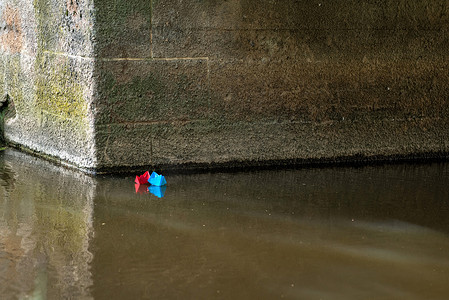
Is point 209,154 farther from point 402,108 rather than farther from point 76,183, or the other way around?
point 402,108

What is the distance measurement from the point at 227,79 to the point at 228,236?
191cm

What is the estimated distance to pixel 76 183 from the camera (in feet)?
15.5

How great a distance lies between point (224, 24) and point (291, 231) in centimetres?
204

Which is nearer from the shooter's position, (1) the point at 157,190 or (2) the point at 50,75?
(1) the point at 157,190

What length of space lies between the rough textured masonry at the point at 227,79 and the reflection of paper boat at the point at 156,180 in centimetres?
31

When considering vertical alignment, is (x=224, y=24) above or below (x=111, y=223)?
above

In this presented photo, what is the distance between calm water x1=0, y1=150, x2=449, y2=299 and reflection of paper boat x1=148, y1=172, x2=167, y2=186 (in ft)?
0.20

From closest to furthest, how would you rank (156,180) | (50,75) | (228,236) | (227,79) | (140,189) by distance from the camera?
(228,236) → (140,189) → (156,180) → (227,79) → (50,75)

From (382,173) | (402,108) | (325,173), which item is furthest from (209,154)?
(402,108)

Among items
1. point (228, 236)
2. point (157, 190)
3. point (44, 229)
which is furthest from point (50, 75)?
point (228, 236)

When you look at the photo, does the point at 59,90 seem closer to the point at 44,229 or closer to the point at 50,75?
the point at 50,75

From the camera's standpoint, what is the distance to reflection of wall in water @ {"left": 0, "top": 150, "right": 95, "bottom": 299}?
2768 millimetres

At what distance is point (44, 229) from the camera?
11.9 feet

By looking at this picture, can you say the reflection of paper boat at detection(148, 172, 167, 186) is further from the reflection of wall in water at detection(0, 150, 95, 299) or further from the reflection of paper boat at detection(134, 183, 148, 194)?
the reflection of wall in water at detection(0, 150, 95, 299)
